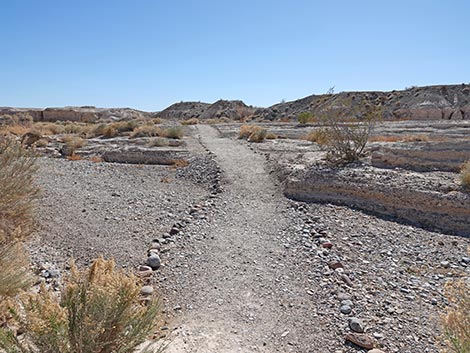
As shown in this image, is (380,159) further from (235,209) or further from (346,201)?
(235,209)

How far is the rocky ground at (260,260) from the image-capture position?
4.13m

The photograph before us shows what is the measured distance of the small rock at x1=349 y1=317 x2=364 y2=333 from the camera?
414 cm

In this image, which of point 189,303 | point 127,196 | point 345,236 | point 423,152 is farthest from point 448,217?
point 127,196

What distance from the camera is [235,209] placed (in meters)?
8.56

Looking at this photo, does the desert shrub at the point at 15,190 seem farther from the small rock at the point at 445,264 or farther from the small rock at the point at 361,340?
the small rock at the point at 445,264

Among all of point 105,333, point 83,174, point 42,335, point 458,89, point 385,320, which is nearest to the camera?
point 42,335

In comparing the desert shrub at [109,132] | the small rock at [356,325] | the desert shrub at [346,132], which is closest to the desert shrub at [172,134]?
the desert shrub at [109,132]

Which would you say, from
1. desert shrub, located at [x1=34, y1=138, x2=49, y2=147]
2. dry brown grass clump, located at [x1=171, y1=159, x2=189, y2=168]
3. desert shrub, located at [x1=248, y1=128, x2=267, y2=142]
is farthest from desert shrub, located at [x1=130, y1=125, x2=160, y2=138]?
dry brown grass clump, located at [x1=171, y1=159, x2=189, y2=168]

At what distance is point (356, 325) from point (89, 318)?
112 inches

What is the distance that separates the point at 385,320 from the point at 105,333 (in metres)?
3.17

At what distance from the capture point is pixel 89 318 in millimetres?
2609

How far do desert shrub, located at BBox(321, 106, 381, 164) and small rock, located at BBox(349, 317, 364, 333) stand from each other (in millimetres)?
8275

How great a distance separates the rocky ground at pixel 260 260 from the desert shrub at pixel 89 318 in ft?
3.24

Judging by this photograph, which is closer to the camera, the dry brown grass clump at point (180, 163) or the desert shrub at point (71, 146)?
the dry brown grass clump at point (180, 163)
